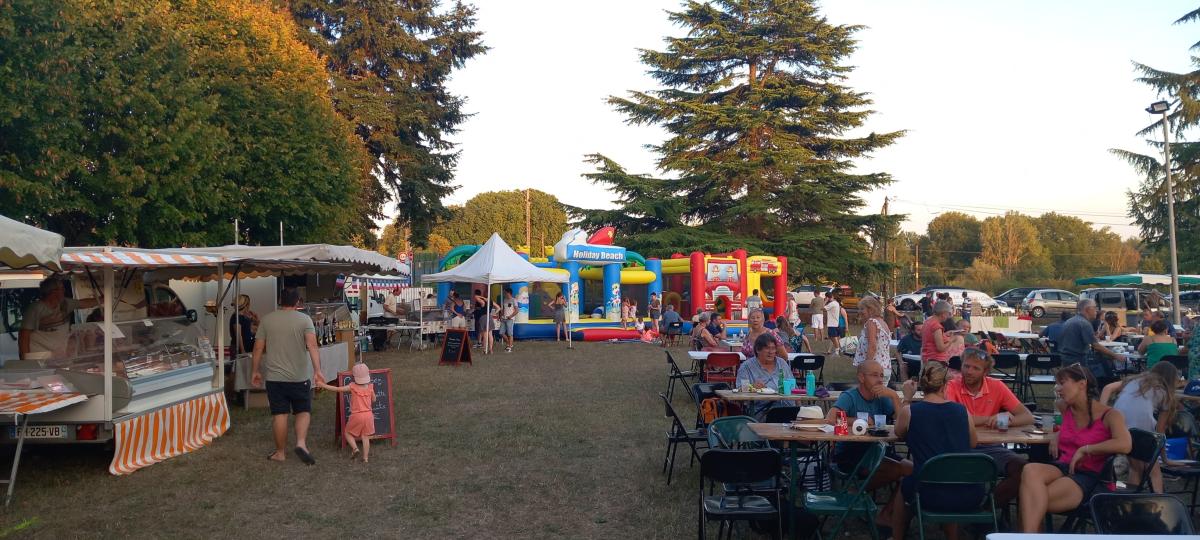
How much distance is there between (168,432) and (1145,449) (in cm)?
754

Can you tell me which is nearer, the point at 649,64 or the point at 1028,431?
the point at 1028,431

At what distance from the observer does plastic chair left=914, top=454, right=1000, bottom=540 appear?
4.37 m

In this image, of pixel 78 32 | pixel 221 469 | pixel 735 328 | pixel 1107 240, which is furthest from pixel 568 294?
pixel 1107 240

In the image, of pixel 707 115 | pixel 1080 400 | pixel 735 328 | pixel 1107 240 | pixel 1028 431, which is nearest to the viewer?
pixel 1080 400

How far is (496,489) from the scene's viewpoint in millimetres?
6633

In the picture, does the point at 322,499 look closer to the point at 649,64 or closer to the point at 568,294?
the point at 568,294

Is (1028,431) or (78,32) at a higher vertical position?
(78,32)

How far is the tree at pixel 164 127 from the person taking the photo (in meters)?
11.9

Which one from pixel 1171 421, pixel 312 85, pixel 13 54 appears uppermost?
pixel 312 85

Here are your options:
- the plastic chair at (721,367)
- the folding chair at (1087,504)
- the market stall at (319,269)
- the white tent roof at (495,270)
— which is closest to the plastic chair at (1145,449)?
the folding chair at (1087,504)

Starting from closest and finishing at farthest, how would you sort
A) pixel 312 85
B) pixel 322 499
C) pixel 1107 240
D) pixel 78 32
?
1. pixel 322 499
2. pixel 78 32
3. pixel 312 85
4. pixel 1107 240

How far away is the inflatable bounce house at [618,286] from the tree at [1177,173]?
529 inches

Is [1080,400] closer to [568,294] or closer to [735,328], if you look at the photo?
[568,294]

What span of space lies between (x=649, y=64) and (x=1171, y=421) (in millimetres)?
31882
